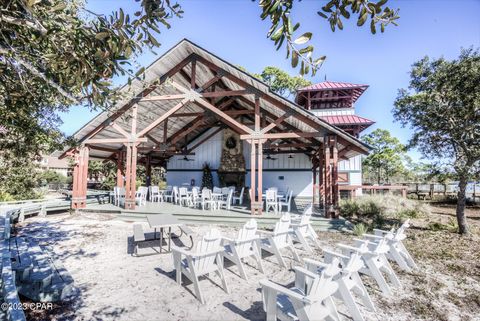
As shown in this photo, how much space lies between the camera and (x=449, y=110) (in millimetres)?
7770

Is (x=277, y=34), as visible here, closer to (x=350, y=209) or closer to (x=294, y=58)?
(x=294, y=58)

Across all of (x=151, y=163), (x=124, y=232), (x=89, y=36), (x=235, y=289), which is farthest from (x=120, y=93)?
(x=151, y=163)

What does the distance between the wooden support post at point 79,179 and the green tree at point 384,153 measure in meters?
30.5

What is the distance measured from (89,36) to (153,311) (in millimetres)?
3304

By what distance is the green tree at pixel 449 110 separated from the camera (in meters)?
7.44

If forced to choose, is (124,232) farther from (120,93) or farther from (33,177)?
(33,177)

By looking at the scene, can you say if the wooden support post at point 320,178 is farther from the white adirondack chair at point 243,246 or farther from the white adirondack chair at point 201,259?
the white adirondack chair at point 201,259

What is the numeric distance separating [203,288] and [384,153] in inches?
1301

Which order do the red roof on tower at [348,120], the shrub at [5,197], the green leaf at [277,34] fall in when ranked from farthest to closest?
the red roof on tower at [348,120]
the shrub at [5,197]
the green leaf at [277,34]

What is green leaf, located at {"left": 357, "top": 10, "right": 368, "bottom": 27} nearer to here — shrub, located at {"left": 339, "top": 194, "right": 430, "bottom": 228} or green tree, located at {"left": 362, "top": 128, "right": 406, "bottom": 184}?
shrub, located at {"left": 339, "top": 194, "right": 430, "bottom": 228}

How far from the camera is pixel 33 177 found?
11.6 metres

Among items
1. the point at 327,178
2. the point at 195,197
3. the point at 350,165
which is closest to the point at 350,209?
the point at 327,178

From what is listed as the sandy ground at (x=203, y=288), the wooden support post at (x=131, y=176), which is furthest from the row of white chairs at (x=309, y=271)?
the wooden support post at (x=131, y=176)

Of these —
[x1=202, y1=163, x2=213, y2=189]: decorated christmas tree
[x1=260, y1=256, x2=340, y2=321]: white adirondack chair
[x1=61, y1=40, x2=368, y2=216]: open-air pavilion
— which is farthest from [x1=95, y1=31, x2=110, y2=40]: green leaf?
[x1=202, y1=163, x2=213, y2=189]: decorated christmas tree
